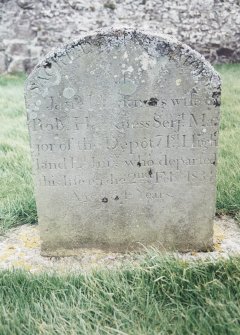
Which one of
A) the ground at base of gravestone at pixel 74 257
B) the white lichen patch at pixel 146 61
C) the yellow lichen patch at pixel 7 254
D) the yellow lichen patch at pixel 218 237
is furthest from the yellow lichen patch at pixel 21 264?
the white lichen patch at pixel 146 61

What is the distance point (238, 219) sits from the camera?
3.34 m

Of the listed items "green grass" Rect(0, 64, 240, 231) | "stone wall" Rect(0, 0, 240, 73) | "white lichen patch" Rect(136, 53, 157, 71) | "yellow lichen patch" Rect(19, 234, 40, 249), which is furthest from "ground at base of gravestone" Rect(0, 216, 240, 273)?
"stone wall" Rect(0, 0, 240, 73)

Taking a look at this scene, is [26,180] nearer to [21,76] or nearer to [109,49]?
[109,49]

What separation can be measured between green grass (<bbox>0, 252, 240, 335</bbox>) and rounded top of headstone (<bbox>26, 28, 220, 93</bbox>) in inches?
46.2

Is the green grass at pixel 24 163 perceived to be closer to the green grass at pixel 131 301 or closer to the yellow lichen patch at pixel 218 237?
the yellow lichen patch at pixel 218 237

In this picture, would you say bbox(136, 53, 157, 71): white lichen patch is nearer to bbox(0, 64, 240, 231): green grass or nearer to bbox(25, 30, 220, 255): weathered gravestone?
bbox(25, 30, 220, 255): weathered gravestone

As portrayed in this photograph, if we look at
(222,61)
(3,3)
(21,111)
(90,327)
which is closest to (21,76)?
(3,3)

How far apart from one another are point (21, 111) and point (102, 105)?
12.9ft

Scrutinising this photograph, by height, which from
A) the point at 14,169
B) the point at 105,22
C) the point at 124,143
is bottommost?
the point at 14,169

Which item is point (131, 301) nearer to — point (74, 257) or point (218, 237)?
point (74, 257)

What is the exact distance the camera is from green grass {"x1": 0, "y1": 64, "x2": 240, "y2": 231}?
352 centimetres

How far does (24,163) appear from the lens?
4.34 metres

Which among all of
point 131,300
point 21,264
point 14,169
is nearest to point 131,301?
point 131,300

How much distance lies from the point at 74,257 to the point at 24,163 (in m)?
1.61
